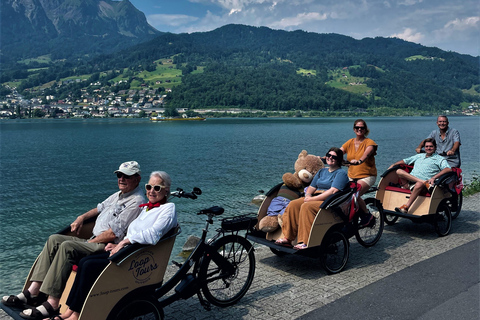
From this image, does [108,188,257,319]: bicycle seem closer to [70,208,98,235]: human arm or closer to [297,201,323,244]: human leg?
[297,201,323,244]: human leg

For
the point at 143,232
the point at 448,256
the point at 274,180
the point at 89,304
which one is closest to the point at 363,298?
the point at 448,256

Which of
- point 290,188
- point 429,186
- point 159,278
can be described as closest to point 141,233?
point 159,278

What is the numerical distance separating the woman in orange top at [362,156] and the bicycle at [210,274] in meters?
3.39

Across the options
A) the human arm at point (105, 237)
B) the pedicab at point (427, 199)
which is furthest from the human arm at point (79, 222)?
the pedicab at point (427, 199)

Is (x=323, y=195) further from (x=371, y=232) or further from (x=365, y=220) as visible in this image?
(x=371, y=232)

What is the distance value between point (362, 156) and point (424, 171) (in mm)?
1731

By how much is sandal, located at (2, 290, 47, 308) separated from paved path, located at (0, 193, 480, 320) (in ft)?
2.67

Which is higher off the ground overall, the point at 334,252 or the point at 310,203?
the point at 310,203

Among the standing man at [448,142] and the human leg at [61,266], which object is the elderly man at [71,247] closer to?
the human leg at [61,266]

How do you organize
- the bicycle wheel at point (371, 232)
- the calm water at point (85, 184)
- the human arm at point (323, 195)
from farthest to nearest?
1. the calm water at point (85, 184)
2. the bicycle wheel at point (371, 232)
3. the human arm at point (323, 195)

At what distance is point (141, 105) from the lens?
195 metres

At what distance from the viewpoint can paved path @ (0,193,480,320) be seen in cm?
499

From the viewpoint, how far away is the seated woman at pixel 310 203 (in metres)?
6.14

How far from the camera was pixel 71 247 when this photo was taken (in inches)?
169
